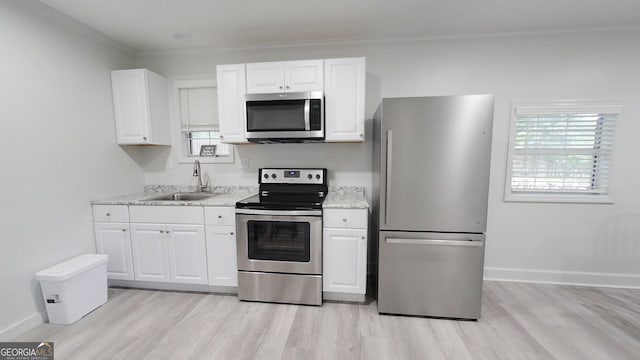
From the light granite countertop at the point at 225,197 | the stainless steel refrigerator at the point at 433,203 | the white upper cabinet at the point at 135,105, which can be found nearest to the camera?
the stainless steel refrigerator at the point at 433,203

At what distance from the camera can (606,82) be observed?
2.44 meters

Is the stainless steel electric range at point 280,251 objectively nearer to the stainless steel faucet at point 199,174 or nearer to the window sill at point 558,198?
the stainless steel faucet at point 199,174

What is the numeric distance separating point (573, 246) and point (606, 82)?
1737 millimetres

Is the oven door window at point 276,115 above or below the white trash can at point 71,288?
above

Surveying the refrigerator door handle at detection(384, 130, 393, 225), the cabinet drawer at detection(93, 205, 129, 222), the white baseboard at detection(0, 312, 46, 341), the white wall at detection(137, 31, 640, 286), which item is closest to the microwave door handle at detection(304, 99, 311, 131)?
the white wall at detection(137, 31, 640, 286)

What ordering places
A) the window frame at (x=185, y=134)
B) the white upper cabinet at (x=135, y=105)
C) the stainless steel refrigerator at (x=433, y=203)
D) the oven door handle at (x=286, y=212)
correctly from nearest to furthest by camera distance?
the stainless steel refrigerator at (x=433, y=203)
the oven door handle at (x=286, y=212)
the white upper cabinet at (x=135, y=105)
the window frame at (x=185, y=134)

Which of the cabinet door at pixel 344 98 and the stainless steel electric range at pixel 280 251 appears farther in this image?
the cabinet door at pixel 344 98

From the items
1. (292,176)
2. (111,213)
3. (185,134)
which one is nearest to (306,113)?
(292,176)

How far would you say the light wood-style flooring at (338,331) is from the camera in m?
1.69

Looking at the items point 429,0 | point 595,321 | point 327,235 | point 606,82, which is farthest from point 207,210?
point 606,82

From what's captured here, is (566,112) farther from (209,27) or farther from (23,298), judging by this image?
(23,298)
